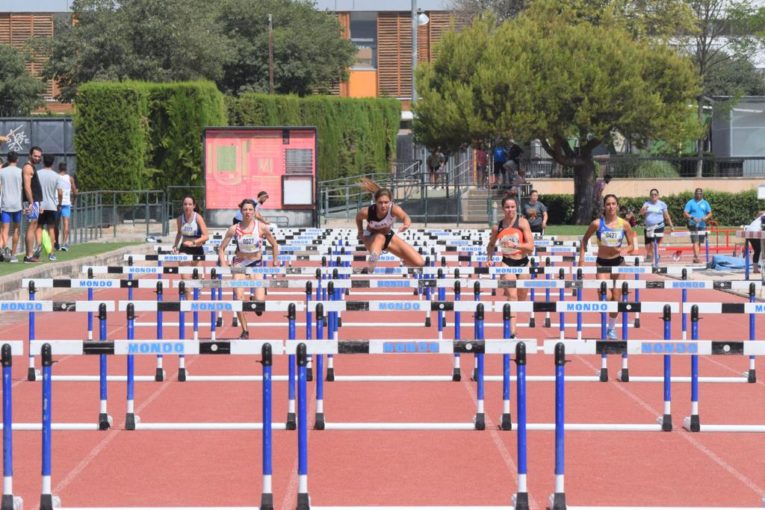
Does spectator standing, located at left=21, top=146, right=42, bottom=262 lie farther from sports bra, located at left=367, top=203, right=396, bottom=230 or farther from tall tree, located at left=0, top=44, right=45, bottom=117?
tall tree, located at left=0, top=44, right=45, bottom=117

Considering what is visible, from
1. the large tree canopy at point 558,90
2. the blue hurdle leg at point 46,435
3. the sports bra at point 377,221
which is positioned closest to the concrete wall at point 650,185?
the large tree canopy at point 558,90

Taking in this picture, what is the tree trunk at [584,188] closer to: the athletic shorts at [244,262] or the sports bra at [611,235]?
the sports bra at [611,235]

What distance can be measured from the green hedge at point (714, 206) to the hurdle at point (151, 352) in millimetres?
45151

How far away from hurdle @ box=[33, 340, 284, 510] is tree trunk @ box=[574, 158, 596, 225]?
43.0 metres

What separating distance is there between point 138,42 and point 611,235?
2054 inches

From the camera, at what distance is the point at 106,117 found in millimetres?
45656

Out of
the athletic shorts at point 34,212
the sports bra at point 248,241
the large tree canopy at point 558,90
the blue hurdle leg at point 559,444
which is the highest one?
the large tree canopy at point 558,90

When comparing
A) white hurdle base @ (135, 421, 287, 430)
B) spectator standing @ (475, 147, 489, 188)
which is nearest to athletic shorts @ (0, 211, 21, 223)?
white hurdle base @ (135, 421, 287, 430)

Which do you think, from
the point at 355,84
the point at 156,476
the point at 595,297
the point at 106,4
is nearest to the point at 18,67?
the point at 106,4

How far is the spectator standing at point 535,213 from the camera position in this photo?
89.3 ft

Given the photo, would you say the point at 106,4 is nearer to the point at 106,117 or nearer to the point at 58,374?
the point at 106,117

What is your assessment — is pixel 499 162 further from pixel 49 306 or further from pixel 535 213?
pixel 49 306

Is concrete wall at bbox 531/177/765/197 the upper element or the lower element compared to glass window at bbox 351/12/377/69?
lower

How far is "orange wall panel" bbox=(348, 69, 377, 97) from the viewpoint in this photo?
80438mm
